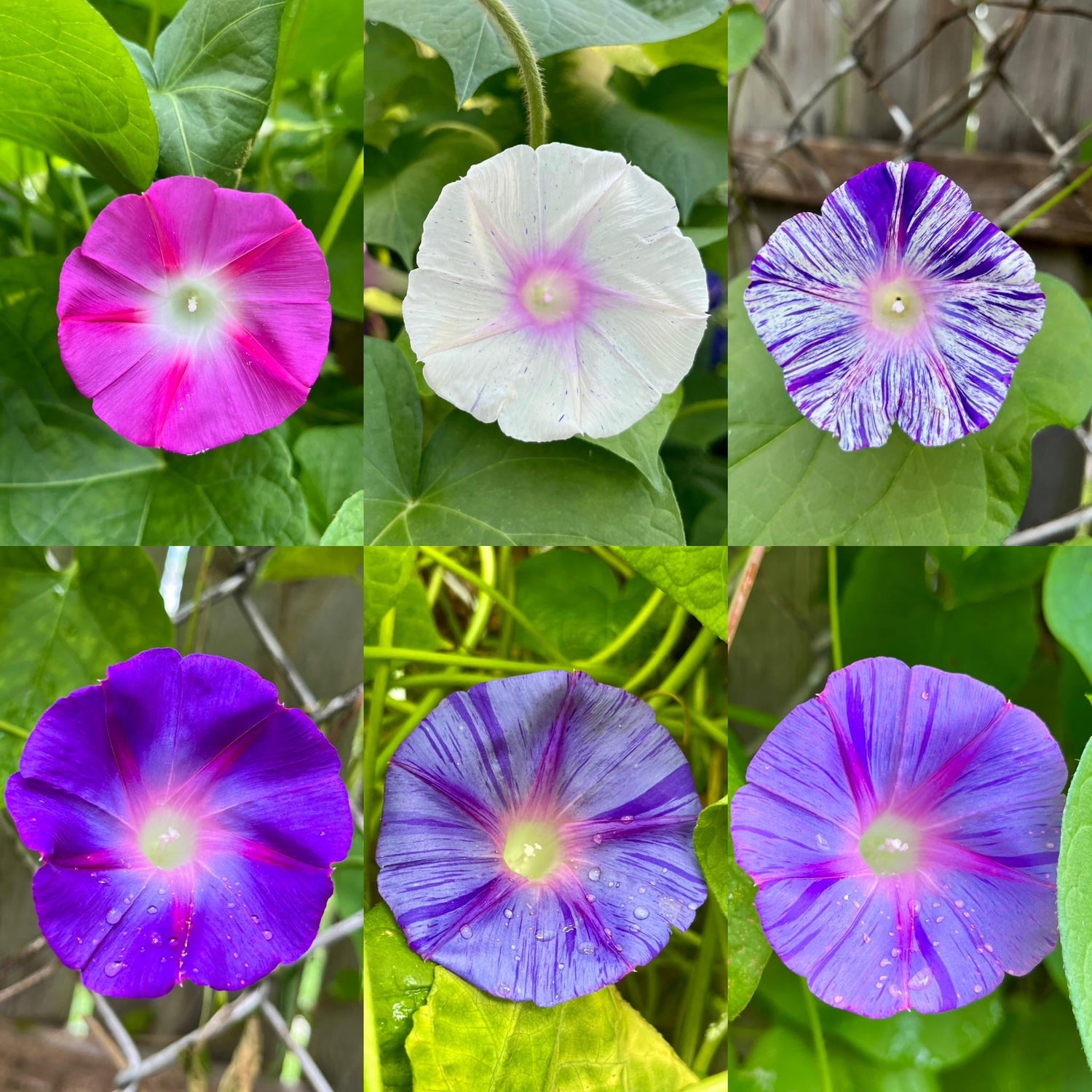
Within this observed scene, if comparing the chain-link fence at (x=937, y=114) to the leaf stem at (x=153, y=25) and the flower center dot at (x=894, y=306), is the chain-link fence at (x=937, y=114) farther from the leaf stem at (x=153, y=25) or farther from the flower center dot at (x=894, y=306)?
the leaf stem at (x=153, y=25)

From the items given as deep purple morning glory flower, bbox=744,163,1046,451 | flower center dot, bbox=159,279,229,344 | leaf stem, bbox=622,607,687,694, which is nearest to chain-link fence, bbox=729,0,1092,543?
deep purple morning glory flower, bbox=744,163,1046,451

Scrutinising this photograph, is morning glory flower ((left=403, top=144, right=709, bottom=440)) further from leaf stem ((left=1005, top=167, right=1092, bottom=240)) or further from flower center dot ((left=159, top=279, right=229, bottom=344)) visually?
leaf stem ((left=1005, top=167, right=1092, bottom=240))

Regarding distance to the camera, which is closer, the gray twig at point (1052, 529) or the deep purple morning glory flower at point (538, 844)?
the deep purple morning glory flower at point (538, 844)

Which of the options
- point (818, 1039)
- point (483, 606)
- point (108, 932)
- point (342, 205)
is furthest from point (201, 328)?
point (818, 1039)

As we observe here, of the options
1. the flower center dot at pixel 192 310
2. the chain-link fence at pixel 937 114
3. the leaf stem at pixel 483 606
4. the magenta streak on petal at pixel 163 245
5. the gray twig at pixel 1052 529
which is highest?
the chain-link fence at pixel 937 114

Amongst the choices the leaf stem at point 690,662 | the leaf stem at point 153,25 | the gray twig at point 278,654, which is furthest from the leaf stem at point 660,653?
the leaf stem at point 153,25

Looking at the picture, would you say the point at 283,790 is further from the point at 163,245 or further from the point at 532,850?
the point at 163,245
